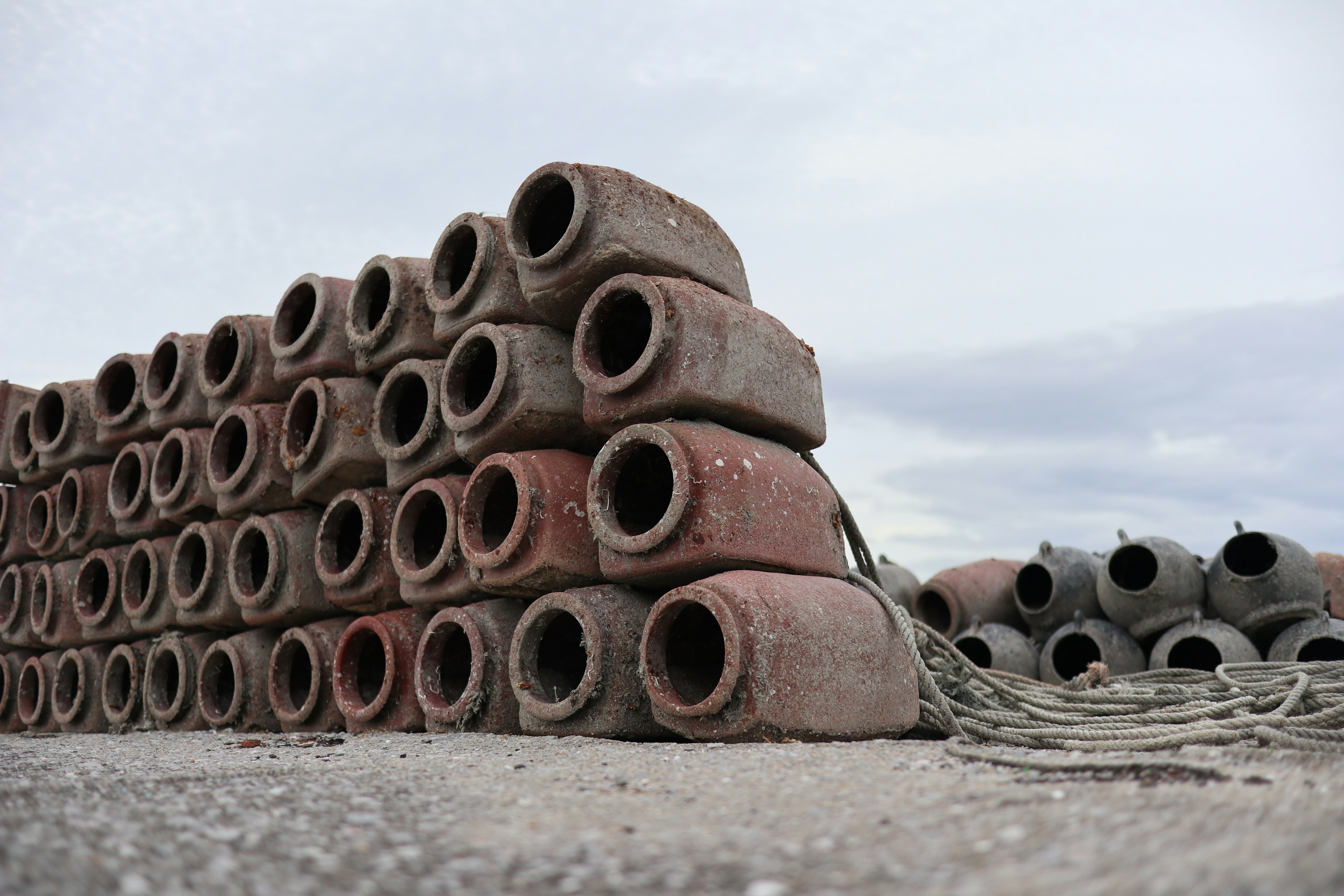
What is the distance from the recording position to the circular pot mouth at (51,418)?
21.0ft

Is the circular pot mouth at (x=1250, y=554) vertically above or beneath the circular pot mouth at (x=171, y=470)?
beneath

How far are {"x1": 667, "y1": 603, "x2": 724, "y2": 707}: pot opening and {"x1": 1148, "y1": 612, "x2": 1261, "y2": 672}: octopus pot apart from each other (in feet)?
12.1

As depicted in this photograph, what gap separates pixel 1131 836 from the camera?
156 centimetres

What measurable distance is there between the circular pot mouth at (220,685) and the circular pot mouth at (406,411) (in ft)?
4.94

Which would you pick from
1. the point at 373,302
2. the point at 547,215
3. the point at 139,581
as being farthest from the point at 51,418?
the point at 547,215

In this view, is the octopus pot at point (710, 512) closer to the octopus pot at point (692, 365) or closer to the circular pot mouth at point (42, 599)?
the octopus pot at point (692, 365)

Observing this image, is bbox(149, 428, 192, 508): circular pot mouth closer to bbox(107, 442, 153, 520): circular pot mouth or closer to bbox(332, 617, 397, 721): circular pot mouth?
bbox(107, 442, 153, 520): circular pot mouth

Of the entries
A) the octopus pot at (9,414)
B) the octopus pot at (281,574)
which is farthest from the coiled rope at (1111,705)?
the octopus pot at (9,414)

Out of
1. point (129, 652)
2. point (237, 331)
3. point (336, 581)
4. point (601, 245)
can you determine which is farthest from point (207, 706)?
point (601, 245)

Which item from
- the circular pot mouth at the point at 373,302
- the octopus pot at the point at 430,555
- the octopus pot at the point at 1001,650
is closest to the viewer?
the octopus pot at the point at 430,555

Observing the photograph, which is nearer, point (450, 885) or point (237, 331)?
point (450, 885)

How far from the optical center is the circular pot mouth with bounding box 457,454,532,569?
370 centimetres

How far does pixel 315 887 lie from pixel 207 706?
417 centimetres

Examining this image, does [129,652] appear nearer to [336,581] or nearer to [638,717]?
[336,581]
